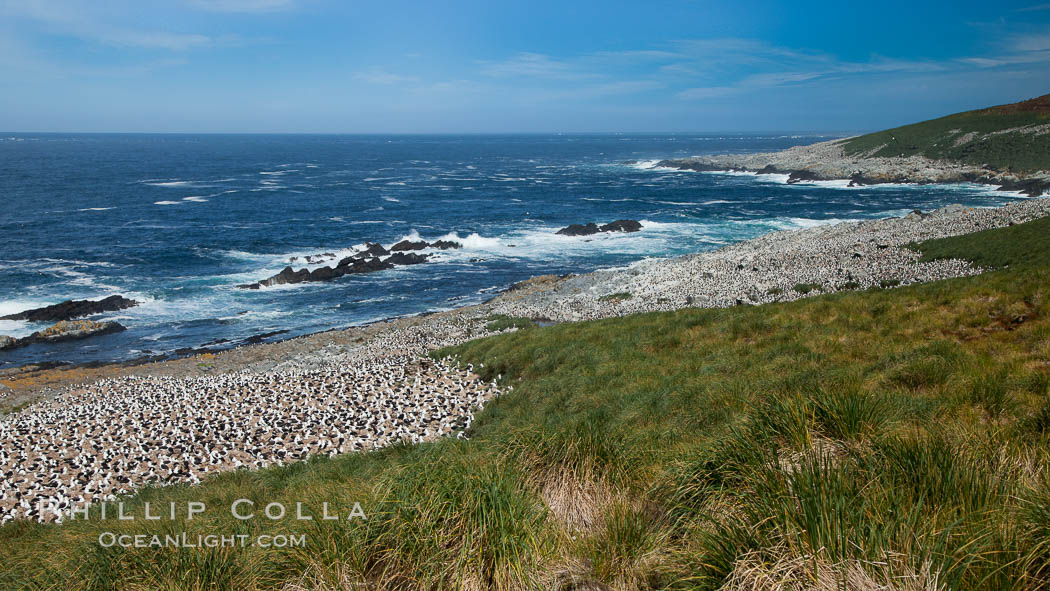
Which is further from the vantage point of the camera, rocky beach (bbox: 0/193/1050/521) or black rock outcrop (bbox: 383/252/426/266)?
black rock outcrop (bbox: 383/252/426/266)

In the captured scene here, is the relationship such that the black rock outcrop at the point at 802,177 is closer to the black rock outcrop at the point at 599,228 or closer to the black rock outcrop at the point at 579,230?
the black rock outcrop at the point at 599,228

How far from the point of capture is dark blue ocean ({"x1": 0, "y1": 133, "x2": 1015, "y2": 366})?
104 ft

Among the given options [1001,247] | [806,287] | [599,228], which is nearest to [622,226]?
[599,228]

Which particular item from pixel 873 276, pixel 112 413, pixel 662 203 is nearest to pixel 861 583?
pixel 112 413

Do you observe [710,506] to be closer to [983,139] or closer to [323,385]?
[323,385]

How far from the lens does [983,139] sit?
79.8 meters

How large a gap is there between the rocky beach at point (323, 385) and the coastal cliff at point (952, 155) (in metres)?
47.8

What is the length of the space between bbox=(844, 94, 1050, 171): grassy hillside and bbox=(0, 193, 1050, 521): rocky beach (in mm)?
55253

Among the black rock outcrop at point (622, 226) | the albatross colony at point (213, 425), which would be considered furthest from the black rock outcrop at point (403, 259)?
the albatross colony at point (213, 425)

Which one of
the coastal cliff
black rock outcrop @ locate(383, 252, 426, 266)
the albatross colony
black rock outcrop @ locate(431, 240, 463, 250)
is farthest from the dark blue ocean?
the albatross colony

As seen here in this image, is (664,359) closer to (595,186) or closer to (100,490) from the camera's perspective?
(100,490)

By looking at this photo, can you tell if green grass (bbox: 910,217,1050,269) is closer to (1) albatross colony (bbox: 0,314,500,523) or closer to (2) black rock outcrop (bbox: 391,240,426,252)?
(1) albatross colony (bbox: 0,314,500,523)

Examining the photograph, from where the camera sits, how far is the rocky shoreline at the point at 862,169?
6488cm

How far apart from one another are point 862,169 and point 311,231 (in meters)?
79.5
